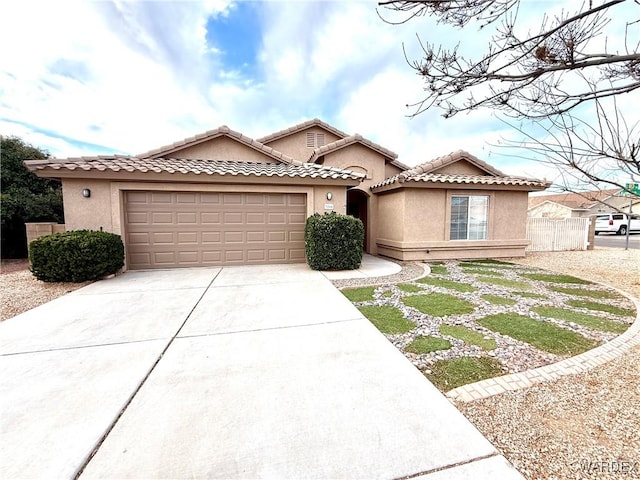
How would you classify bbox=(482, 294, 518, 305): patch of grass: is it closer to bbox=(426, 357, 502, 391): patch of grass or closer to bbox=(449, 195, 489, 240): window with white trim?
bbox=(426, 357, 502, 391): patch of grass

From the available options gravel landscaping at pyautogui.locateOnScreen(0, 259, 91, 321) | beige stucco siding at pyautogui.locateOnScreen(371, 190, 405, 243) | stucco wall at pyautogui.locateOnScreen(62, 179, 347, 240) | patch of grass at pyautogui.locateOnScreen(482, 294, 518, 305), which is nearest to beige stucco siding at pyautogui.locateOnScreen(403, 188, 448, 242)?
beige stucco siding at pyautogui.locateOnScreen(371, 190, 405, 243)

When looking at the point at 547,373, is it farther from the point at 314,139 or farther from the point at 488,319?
the point at 314,139

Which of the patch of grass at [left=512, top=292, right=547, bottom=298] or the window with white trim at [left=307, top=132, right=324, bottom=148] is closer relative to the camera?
the patch of grass at [left=512, top=292, right=547, bottom=298]

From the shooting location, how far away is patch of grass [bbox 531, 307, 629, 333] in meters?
4.48

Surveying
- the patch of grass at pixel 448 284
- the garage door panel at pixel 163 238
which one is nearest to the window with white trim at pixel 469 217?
the patch of grass at pixel 448 284

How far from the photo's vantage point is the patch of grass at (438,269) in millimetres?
8798

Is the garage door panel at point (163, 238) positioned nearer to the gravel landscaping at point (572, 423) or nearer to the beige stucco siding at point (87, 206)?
the beige stucco siding at point (87, 206)

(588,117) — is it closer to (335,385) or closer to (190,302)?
(335,385)

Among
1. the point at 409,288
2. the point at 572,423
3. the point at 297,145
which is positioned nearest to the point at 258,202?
the point at 409,288

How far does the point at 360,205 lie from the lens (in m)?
14.5

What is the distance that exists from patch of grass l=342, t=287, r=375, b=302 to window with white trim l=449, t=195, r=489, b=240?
6389 mm

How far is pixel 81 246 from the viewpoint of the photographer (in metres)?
6.96

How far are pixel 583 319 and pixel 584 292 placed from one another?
255cm

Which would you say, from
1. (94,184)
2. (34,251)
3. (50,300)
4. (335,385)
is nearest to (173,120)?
(94,184)
